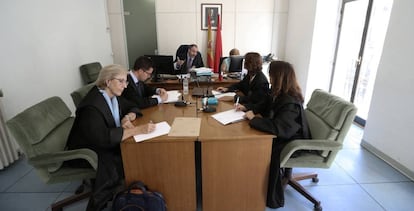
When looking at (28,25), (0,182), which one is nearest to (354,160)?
(0,182)

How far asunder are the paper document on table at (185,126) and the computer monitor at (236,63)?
6.67 feet

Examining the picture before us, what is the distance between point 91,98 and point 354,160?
2788mm

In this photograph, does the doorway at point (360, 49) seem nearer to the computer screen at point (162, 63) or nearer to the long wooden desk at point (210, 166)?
the long wooden desk at point (210, 166)

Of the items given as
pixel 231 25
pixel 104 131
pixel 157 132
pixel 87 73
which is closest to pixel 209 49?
pixel 231 25

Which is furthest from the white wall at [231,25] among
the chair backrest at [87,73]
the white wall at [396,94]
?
the white wall at [396,94]

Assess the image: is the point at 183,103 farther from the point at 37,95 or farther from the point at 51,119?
the point at 37,95

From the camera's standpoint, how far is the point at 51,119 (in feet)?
5.62

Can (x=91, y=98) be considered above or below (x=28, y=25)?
below

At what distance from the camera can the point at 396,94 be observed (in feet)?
7.88

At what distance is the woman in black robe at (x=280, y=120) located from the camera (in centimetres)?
160

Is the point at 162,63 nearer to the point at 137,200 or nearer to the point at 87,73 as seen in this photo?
the point at 87,73

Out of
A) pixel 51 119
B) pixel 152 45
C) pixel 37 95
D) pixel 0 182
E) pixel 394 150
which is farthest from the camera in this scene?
pixel 152 45

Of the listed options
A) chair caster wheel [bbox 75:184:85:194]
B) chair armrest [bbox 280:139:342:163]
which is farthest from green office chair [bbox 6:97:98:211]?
chair armrest [bbox 280:139:342:163]

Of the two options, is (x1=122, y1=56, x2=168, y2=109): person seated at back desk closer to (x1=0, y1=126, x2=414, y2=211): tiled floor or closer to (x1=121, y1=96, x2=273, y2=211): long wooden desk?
(x1=121, y1=96, x2=273, y2=211): long wooden desk
